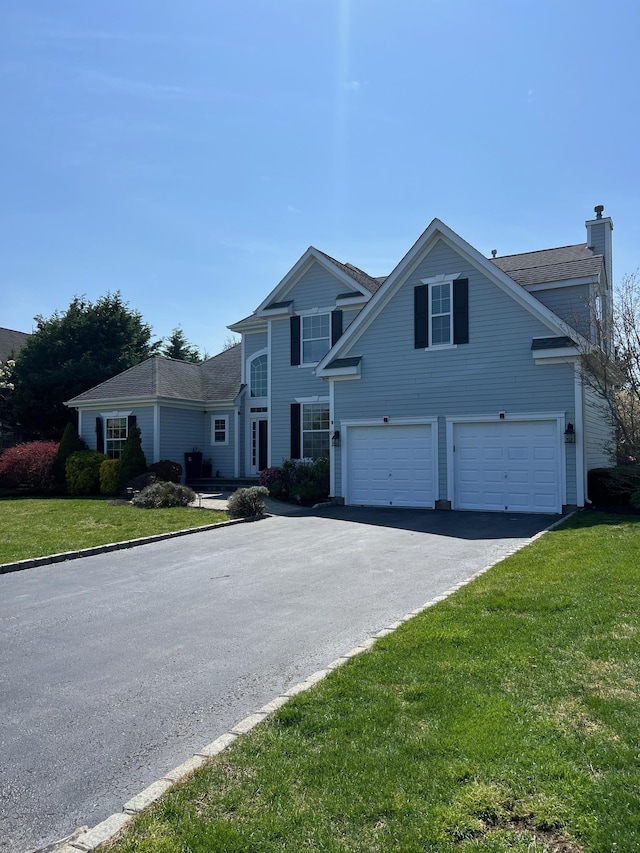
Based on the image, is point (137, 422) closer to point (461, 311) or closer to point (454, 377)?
point (454, 377)

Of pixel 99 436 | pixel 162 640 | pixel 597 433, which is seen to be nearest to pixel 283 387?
pixel 99 436

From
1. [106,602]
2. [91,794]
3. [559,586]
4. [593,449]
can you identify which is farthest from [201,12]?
[593,449]

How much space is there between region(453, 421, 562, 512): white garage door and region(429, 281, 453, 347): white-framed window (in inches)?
99.9

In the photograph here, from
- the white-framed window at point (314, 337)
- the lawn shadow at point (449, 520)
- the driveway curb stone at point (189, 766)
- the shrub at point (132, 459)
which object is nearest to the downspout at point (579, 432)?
the lawn shadow at point (449, 520)

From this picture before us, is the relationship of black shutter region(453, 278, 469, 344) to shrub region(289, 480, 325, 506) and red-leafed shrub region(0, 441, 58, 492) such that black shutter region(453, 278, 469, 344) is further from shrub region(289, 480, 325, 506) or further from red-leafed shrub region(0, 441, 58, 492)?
red-leafed shrub region(0, 441, 58, 492)

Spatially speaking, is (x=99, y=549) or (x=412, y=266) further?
(x=412, y=266)

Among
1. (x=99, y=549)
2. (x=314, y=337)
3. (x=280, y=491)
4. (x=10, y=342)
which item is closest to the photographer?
(x=99, y=549)

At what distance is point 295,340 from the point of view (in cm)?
2380

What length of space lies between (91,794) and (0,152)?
15.6 m

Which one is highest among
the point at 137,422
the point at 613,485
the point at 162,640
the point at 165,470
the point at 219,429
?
the point at 137,422

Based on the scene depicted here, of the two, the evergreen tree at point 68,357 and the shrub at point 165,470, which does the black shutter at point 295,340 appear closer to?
the shrub at point 165,470

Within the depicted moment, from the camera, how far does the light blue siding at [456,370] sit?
1628 cm

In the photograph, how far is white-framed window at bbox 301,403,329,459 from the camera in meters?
22.9

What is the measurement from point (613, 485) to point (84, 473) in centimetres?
1838
